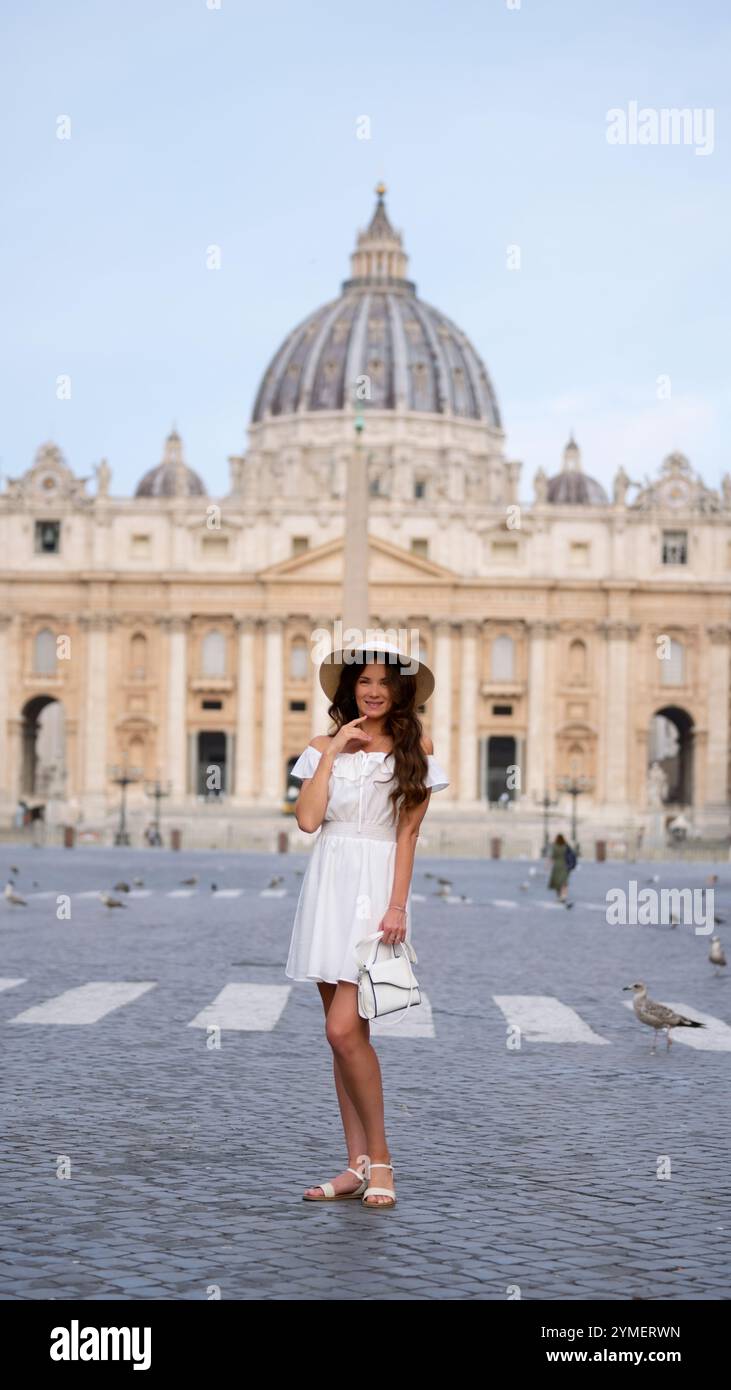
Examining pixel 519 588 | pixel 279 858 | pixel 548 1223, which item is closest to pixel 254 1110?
pixel 548 1223

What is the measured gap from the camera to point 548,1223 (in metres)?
6.97

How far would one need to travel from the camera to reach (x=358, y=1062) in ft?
24.2

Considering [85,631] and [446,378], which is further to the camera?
[446,378]

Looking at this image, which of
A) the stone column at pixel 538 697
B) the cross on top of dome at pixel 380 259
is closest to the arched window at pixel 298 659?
the stone column at pixel 538 697

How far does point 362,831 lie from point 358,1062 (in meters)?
0.81

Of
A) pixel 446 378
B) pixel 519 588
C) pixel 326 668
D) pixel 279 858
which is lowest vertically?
pixel 279 858

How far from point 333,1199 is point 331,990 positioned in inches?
28.8

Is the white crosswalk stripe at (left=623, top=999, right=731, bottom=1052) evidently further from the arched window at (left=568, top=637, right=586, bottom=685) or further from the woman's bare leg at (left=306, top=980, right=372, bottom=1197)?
the arched window at (left=568, top=637, right=586, bottom=685)

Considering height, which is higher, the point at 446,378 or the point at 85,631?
the point at 446,378

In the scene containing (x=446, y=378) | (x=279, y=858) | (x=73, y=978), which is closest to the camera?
(x=73, y=978)

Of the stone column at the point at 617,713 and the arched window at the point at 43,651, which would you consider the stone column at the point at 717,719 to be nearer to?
the stone column at the point at 617,713

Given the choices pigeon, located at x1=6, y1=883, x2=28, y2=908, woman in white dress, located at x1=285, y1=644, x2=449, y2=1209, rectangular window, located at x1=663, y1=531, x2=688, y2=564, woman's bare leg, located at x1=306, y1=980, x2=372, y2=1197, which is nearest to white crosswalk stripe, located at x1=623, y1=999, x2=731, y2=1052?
woman's bare leg, located at x1=306, y1=980, x2=372, y2=1197
